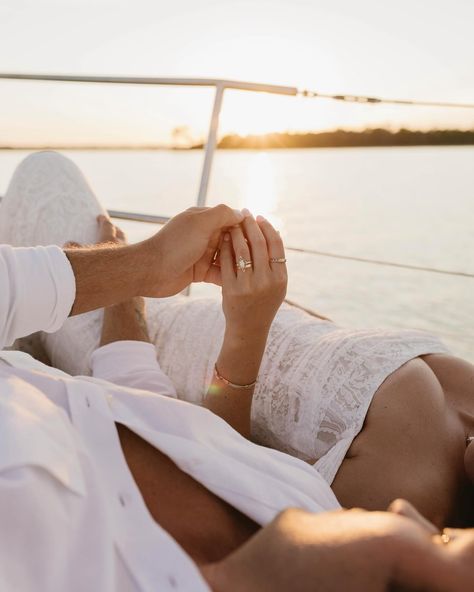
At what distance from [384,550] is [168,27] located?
5.07 m

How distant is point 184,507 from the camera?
0.94 metres

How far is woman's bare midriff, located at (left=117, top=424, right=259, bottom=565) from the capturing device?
2.93 ft

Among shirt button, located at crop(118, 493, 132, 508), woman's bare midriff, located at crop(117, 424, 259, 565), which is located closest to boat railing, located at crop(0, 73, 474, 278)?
woman's bare midriff, located at crop(117, 424, 259, 565)

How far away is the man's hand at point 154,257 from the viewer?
1.16 metres

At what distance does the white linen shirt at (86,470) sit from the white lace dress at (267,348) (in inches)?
9.5

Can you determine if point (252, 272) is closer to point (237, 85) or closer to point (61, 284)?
point (61, 284)

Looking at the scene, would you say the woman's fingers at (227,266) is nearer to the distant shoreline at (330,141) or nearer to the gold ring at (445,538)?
the gold ring at (445,538)

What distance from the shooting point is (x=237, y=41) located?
3613 mm

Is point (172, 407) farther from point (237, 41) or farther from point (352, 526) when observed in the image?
point (237, 41)

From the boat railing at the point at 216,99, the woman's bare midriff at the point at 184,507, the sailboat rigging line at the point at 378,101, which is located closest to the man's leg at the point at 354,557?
the woman's bare midriff at the point at 184,507

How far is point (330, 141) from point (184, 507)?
1777 millimetres

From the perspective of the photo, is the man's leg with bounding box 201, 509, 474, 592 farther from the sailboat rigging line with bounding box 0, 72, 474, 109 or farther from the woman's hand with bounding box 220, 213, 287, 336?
the sailboat rigging line with bounding box 0, 72, 474, 109

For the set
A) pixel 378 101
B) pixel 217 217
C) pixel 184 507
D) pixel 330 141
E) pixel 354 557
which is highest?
pixel 378 101

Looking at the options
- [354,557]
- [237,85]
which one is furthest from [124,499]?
[237,85]
